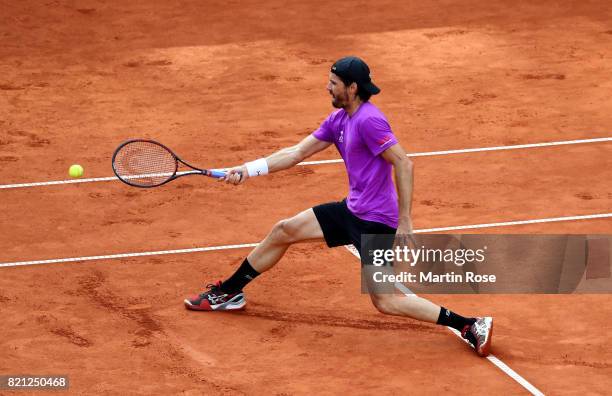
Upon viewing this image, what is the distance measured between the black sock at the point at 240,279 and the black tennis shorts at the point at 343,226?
0.83m

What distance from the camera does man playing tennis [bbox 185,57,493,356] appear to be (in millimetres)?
9242

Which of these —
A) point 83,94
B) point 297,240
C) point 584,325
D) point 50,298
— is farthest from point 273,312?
point 83,94

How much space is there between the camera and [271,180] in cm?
1361

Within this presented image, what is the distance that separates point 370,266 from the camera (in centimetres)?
949

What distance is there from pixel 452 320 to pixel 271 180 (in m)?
4.49

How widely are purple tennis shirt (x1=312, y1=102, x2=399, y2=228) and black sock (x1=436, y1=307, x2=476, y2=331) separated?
2.58 ft

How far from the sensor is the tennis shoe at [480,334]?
945cm

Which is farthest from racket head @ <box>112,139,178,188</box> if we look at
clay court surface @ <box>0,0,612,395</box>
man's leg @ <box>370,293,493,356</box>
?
man's leg @ <box>370,293,493,356</box>

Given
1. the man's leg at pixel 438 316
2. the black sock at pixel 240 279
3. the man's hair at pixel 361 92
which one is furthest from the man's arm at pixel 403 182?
the black sock at pixel 240 279

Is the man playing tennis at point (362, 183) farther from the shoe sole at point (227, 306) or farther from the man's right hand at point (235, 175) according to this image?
the shoe sole at point (227, 306)

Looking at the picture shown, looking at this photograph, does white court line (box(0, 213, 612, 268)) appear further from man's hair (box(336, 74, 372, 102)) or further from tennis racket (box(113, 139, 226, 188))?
man's hair (box(336, 74, 372, 102))

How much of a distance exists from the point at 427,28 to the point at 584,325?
9.57 metres

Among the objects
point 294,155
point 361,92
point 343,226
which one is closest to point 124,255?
point 294,155

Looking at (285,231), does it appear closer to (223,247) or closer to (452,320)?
(452,320)
